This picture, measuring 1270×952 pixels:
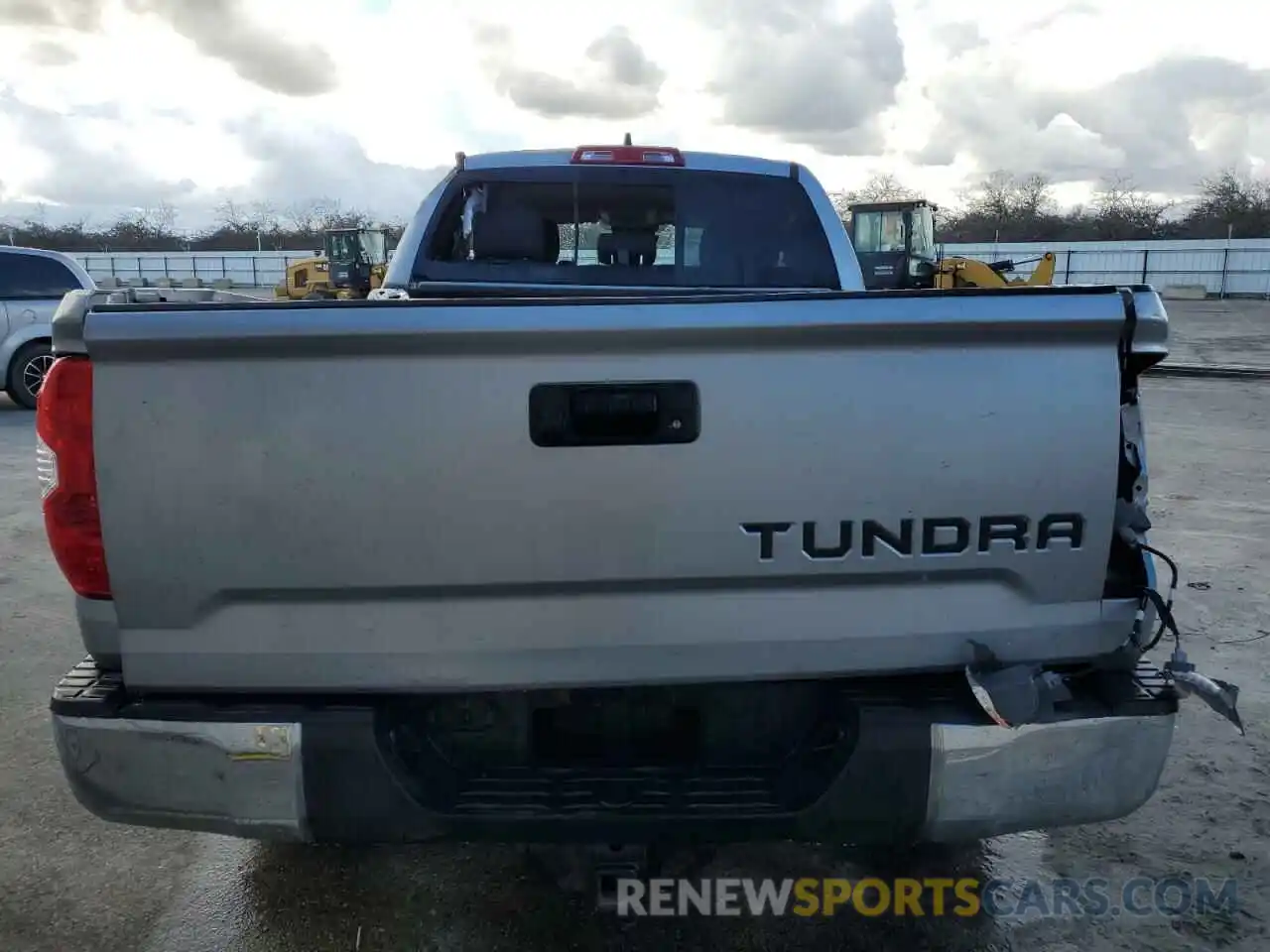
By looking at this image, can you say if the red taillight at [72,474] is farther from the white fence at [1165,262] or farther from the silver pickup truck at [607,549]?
the white fence at [1165,262]

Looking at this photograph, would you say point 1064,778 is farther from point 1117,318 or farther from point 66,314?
point 66,314

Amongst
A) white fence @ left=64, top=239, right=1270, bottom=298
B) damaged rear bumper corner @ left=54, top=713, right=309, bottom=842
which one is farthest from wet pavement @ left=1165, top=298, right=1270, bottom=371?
damaged rear bumper corner @ left=54, top=713, right=309, bottom=842

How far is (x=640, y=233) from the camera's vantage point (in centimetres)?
416

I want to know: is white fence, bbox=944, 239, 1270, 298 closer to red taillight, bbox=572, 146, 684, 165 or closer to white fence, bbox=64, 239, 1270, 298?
white fence, bbox=64, 239, 1270, 298

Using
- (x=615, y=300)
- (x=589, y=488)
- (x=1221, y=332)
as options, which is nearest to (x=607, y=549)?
(x=589, y=488)

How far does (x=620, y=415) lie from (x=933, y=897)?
179 cm

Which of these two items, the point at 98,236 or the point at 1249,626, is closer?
the point at 1249,626

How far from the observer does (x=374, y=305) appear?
1.93 m

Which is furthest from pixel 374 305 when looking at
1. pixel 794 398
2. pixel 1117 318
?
pixel 1117 318

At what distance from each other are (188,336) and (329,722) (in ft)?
2.76

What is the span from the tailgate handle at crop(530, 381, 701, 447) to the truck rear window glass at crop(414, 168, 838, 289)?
6.74 feet

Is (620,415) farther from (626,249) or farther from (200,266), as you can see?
(200,266)

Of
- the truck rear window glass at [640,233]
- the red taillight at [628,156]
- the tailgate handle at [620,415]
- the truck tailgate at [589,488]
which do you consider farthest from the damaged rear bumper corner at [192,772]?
the red taillight at [628,156]

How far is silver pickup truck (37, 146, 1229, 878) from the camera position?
195 cm
